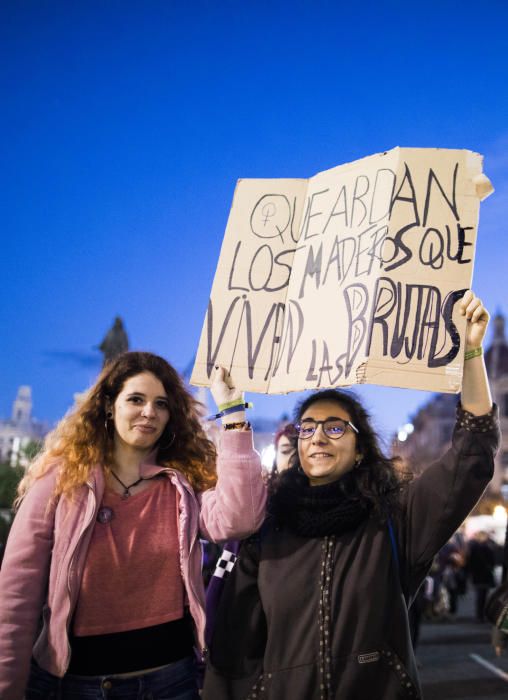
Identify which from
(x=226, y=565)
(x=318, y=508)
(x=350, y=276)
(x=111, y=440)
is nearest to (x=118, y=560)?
(x=226, y=565)

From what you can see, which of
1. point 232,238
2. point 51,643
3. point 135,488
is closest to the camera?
point 51,643

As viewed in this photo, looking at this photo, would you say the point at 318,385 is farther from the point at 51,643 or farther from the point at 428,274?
the point at 51,643

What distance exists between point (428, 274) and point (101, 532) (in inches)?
66.5

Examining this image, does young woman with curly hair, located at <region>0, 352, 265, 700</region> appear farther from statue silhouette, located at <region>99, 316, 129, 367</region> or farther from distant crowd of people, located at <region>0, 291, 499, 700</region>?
statue silhouette, located at <region>99, 316, 129, 367</region>

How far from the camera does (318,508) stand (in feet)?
8.31

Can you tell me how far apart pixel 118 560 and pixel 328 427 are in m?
1.01

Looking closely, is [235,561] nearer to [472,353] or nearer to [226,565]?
[226,565]

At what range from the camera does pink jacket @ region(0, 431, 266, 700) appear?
2.42 m

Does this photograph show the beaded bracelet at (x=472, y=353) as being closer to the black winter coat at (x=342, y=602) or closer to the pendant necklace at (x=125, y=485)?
the black winter coat at (x=342, y=602)

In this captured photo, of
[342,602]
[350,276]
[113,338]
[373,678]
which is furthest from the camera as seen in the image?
[113,338]

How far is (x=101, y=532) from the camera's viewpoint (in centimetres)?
257

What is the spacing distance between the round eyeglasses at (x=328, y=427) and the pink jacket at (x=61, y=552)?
0.90ft

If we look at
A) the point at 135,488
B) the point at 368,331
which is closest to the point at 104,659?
the point at 135,488

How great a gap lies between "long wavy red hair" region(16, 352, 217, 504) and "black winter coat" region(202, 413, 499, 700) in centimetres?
58
